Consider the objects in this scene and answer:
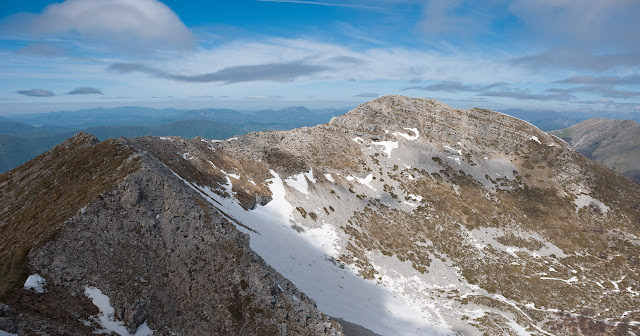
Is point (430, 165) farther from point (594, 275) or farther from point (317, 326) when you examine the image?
point (317, 326)

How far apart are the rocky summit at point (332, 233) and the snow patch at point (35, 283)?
117mm

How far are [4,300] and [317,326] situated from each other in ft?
72.6

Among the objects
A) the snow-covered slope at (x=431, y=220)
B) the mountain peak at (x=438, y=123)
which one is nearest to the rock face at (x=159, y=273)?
the snow-covered slope at (x=431, y=220)

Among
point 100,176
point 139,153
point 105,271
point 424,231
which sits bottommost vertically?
point 424,231

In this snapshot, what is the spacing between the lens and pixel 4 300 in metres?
18.0

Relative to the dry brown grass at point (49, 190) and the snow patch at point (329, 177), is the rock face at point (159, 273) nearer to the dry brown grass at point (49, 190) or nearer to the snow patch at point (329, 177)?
the dry brown grass at point (49, 190)

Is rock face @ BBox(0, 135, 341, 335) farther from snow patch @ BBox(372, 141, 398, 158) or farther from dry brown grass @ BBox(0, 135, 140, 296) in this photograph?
snow patch @ BBox(372, 141, 398, 158)

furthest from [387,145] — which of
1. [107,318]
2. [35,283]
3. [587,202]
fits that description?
[35,283]

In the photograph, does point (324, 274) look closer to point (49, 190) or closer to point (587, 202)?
point (49, 190)

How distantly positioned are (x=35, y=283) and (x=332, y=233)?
45.7 meters

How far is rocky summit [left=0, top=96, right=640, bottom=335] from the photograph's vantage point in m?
23.8

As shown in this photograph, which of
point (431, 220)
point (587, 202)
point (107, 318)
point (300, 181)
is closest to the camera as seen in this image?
point (107, 318)

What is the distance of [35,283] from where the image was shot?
814 inches

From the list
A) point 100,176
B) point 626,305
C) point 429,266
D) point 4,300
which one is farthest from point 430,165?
point 4,300
